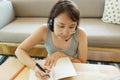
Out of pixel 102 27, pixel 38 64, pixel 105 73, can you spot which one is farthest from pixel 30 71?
pixel 102 27

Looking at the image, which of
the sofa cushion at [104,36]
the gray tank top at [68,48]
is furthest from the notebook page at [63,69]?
the sofa cushion at [104,36]

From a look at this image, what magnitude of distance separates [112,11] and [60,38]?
3.32 ft

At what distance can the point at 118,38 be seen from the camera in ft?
5.55

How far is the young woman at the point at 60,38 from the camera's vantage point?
3.27 ft

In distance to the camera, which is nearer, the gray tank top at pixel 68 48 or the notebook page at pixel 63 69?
the notebook page at pixel 63 69

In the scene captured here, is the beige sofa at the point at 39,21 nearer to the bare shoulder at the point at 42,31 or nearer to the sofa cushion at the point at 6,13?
the sofa cushion at the point at 6,13

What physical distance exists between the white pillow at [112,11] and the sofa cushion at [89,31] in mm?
64

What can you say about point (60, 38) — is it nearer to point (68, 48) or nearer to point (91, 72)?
point (68, 48)

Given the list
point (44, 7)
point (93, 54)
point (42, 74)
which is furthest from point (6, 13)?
point (42, 74)

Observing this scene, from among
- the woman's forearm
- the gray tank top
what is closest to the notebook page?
the woman's forearm

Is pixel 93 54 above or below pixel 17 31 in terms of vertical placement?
below

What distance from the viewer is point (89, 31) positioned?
1801 mm

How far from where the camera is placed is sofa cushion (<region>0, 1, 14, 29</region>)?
1997 mm

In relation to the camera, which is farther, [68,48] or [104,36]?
[104,36]
